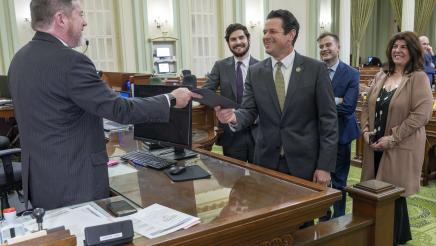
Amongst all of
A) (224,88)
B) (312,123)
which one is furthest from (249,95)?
(224,88)

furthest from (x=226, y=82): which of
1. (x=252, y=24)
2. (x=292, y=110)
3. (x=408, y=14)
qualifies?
(x=408, y=14)

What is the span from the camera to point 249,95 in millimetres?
2486

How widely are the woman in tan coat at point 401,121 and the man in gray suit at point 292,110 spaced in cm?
71

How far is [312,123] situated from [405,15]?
967 cm

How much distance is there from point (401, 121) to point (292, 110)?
0.96 metres

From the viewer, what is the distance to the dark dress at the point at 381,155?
2756 mm

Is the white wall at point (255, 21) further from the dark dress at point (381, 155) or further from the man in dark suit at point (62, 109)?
the man in dark suit at point (62, 109)

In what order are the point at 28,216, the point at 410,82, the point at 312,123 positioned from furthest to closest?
the point at 410,82
the point at 312,123
the point at 28,216

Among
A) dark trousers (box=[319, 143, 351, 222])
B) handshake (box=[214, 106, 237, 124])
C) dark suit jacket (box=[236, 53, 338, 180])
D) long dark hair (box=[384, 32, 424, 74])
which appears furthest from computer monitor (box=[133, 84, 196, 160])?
long dark hair (box=[384, 32, 424, 74])

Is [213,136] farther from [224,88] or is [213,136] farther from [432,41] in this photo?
[432,41]

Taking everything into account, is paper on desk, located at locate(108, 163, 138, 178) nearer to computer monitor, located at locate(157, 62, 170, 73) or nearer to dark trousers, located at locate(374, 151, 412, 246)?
dark trousers, located at locate(374, 151, 412, 246)

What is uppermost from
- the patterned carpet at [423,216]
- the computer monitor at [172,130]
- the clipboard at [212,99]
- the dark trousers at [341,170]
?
the clipboard at [212,99]

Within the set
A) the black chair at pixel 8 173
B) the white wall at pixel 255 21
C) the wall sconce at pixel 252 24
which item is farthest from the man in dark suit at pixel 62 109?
the wall sconce at pixel 252 24

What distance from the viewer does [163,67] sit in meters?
10.7
